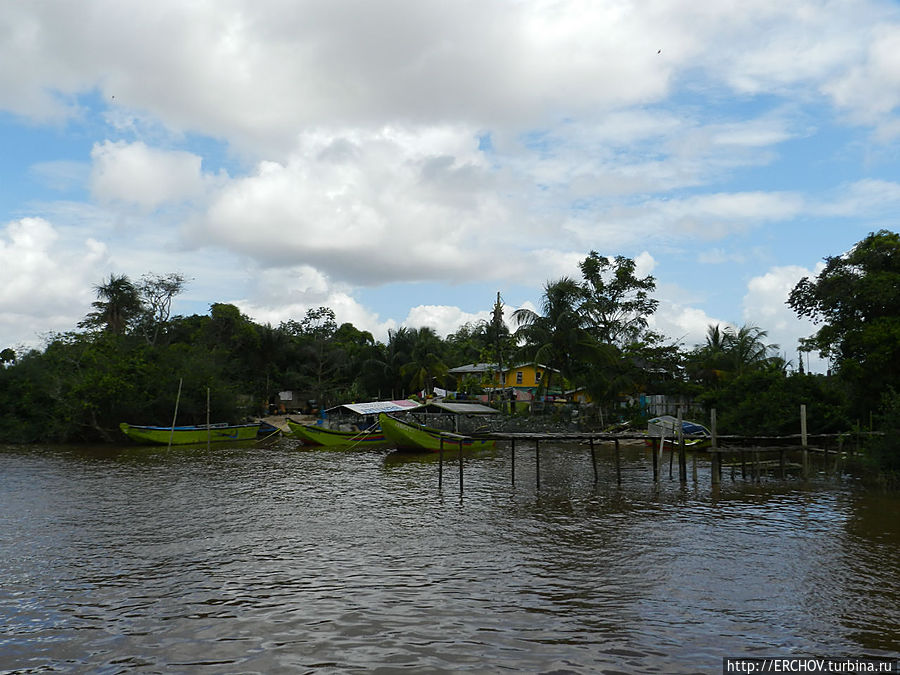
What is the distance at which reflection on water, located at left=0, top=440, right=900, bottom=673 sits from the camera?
294 inches

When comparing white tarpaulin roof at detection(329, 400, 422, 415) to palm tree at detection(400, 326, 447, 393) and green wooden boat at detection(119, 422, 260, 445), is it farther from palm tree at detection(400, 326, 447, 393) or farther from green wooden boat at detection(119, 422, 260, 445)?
palm tree at detection(400, 326, 447, 393)

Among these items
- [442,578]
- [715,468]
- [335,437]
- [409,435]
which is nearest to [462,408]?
[409,435]

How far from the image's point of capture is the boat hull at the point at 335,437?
34750 millimetres

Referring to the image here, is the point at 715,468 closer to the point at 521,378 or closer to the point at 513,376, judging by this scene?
the point at 521,378

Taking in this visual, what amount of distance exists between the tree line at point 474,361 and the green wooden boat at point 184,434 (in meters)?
3.07

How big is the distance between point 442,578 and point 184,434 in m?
30.3

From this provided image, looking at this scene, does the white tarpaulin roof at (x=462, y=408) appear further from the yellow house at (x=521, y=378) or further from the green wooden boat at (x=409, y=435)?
the yellow house at (x=521, y=378)

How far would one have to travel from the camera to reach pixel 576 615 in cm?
853

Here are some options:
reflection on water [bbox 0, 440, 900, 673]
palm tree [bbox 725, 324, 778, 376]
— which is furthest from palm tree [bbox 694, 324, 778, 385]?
reflection on water [bbox 0, 440, 900, 673]

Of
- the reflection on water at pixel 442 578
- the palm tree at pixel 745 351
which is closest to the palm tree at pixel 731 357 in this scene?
the palm tree at pixel 745 351

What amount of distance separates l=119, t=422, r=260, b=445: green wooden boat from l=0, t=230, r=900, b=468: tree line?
3.07 metres

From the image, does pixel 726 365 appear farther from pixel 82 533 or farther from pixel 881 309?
pixel 82 533

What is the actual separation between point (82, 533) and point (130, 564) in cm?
334

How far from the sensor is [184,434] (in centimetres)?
3669
